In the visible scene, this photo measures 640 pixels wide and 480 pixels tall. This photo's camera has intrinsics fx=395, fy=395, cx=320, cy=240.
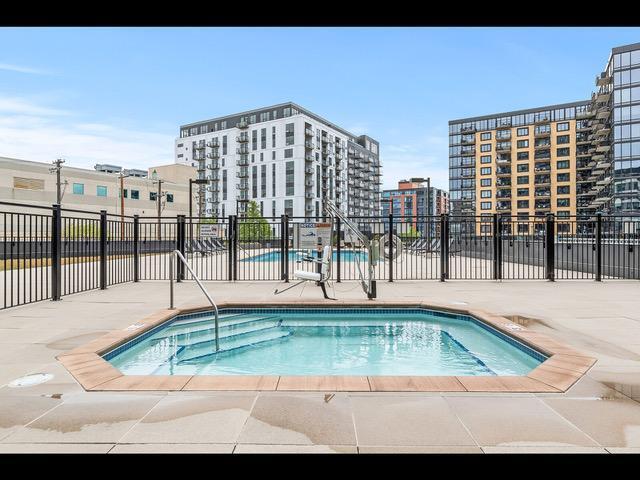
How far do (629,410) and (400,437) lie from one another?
184 cm

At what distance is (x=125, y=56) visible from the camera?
7527 mm

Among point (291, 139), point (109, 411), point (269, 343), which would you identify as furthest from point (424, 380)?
point (291, 139)

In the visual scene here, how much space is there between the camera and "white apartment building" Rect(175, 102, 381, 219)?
78.7 metres

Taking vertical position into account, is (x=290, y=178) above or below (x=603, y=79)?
below

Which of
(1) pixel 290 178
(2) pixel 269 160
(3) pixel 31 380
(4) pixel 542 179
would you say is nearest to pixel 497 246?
(3) pixel 31 380

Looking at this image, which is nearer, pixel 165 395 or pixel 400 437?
pixel 400 437

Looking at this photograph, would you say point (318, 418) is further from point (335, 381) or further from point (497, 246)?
point (497, 246)

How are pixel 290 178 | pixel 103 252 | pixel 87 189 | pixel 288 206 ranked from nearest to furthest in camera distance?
pixel 103 252 < pixel 87 189 < pixel 290 178 < pixel 288 206

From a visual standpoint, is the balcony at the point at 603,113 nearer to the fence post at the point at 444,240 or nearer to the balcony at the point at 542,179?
the balcony at the point at 542,179

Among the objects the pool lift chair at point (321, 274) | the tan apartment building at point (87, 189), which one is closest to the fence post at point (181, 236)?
the pool lift chair at point (321, 274)

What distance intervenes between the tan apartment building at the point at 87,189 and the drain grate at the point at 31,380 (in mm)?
45262

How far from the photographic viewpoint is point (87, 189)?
169 ft

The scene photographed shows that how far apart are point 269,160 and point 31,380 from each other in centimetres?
7944
